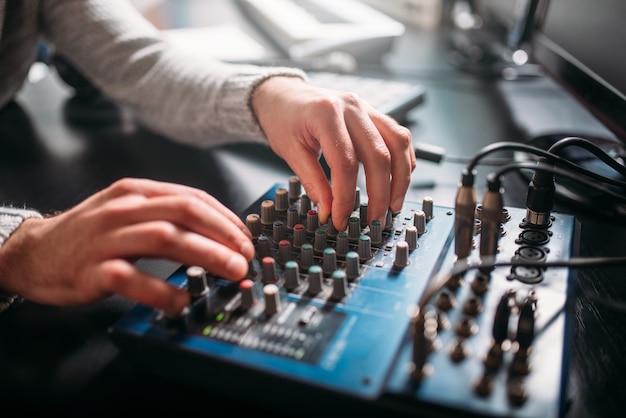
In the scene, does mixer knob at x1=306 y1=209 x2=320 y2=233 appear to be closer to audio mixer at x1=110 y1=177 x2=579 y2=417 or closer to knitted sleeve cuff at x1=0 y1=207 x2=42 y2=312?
audio mixer at x1=110 y1=177 x2=579 y2=417

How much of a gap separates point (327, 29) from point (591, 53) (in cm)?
80

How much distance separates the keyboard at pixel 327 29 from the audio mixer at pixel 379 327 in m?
0.95

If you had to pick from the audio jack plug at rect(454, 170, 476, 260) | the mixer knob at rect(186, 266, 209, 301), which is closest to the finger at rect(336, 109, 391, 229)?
the audio jack plug at rect(454, 170, 476, 260)

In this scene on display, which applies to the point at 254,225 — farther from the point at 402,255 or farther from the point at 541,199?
the point at 541,199

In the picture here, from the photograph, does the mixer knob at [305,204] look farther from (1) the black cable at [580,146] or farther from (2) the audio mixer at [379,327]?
(1) the black cable at [580,146]

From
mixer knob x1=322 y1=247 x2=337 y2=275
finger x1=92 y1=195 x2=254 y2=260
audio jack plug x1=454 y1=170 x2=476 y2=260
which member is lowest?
mixer knob x1=322 y1=247 x2=337 y2=275

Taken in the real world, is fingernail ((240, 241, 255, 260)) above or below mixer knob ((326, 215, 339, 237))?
above

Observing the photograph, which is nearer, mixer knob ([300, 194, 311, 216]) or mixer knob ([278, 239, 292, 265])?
mixer knob ([278, 239, 292, 265])

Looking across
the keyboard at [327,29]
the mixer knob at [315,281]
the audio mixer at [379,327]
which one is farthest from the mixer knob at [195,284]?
the keyboard at [327,29]

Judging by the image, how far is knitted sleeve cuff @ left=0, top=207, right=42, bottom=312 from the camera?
0.58m

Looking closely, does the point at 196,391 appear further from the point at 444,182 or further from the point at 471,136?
the point at 471,136

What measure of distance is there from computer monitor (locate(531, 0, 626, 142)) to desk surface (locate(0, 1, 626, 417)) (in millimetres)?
120

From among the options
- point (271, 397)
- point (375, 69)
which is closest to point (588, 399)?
point (271, 397)

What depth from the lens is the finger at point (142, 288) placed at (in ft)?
1.54
